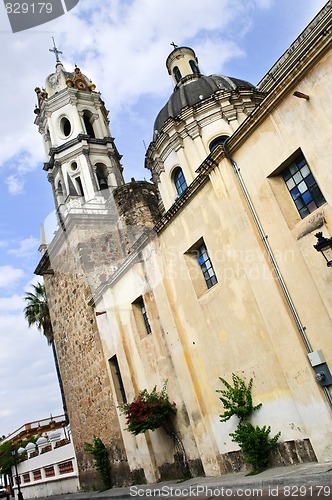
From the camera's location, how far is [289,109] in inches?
311

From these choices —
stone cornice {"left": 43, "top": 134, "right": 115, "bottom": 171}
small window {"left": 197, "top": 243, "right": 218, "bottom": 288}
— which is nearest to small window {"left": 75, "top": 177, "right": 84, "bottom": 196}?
stone cornice {"left": 43, "top": 134, "right": 115, "bottom": 171}

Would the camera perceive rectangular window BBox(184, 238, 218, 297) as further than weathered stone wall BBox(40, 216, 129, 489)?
No

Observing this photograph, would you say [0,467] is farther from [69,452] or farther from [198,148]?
[198,148]

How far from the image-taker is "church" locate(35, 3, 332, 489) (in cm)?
752

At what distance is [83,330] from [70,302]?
6.16 ft

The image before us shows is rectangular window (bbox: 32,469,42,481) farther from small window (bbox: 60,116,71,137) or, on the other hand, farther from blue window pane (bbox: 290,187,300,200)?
blue window pane (bbox: 290,187,300,200)

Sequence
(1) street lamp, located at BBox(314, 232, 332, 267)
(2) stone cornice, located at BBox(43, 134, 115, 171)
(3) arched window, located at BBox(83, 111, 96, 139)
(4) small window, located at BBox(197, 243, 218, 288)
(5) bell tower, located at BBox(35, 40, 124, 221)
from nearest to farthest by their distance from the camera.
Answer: (1) street lamp, located at BBox(314, 232, 332, 267)
(4) small window, located at BBox(197, 243, 218, 288)
(5) bell tower, located at BBox(35, 40, 124, 221)
(2) stone cornice, located at BBox(43, 134, 115, 171)
(3) arched window, located at BBox(83, 111, 96, 139)

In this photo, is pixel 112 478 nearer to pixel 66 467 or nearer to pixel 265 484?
pixel 66 467

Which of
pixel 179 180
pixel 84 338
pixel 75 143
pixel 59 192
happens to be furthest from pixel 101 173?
pixel 84 338

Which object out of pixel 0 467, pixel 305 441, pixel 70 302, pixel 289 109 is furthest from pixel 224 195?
pixel 0 467

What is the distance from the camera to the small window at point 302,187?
7.77 metres

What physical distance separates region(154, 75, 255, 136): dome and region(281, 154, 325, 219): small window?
12943 mm

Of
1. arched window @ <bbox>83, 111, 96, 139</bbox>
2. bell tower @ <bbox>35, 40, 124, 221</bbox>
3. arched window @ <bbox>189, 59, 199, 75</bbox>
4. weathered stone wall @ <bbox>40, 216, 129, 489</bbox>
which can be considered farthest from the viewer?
arched window @ <bbox>83, 111, 96, 139</bbox>

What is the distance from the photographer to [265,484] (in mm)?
7000
